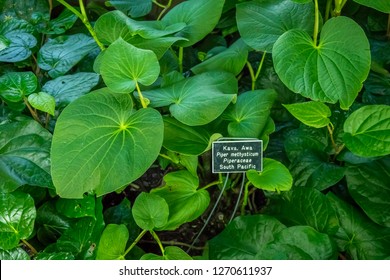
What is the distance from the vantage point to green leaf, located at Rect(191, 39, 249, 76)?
3.54ft

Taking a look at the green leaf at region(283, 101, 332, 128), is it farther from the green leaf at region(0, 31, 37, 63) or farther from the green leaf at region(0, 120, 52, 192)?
the green leaf at region(0, 31, 37, 63)

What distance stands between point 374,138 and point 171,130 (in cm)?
36

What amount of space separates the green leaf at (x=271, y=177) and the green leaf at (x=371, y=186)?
6.9 inches

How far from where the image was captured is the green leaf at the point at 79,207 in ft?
3.34

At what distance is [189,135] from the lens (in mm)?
1016

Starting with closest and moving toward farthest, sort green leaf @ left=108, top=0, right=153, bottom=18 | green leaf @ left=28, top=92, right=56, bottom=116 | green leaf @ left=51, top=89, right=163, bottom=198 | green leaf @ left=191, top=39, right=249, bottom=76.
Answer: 1. green leaf @ left=51, top=89, right=163, bottom=198
2. green leaf @ left=28, top=92, right=56, bottom=116
3. green leaf @ left=191, top=39, right=249, bottom=76
4. green leaf @ left=108, top=0, right=153, bottom=18

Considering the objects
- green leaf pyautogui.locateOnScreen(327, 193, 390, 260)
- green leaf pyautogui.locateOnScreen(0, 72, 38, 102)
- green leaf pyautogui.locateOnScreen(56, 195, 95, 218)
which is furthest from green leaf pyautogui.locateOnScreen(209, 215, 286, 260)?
green leaf pyautogui.locateOnScreen(0, 72, 38, 102)

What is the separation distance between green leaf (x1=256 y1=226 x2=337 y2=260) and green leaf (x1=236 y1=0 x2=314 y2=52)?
35 centimetres

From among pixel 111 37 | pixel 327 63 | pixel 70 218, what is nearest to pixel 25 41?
pixel 111 37

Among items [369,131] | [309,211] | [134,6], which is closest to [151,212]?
[309,211]

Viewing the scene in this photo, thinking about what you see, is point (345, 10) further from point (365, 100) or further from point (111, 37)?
point (111, 37)

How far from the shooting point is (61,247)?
40.5 inches
